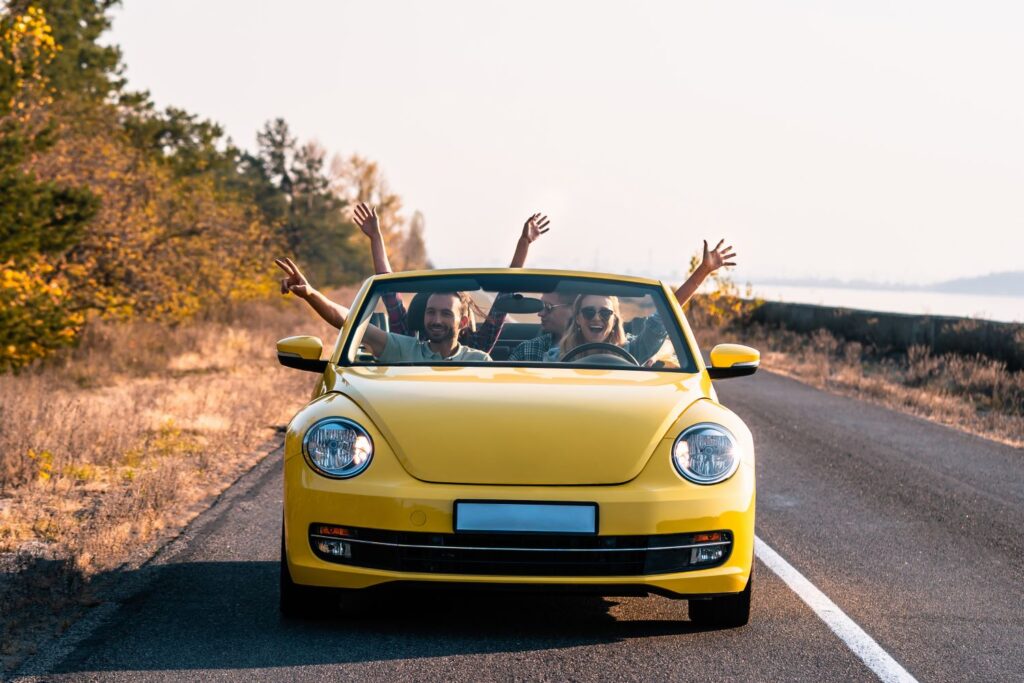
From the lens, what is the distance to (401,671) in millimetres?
4570

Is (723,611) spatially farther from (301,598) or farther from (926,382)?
(926,382)

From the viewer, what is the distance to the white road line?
472 centimetres

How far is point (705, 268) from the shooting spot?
7527mm

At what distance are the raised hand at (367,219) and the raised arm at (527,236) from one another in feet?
3.51

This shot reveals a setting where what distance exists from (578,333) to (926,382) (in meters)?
16.6

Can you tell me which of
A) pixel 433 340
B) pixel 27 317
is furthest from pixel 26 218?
pixel 433 340

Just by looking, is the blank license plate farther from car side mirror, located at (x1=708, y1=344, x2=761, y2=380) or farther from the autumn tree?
the autumn tree

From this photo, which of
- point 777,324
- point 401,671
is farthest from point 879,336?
point 401,671

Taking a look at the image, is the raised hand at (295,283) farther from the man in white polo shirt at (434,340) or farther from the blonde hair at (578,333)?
the blonde hair at (578,333)

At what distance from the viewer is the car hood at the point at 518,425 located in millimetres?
4809

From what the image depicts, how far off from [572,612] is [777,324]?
3085 centimetres

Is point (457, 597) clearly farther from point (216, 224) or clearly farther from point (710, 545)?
point (216, 224)

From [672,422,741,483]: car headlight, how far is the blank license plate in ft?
1.49

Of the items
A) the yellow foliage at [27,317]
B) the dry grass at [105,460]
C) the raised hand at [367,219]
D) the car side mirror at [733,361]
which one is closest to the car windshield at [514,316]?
the car side mirror at [733,361]
